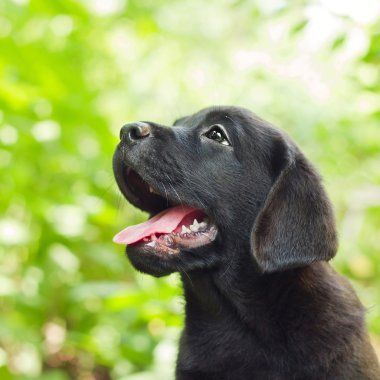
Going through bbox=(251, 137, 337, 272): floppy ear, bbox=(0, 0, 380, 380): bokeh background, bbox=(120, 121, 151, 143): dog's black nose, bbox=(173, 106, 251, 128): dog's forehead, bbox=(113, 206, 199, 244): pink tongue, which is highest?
bbox=(173, 106, 251, 128): dog's forehead

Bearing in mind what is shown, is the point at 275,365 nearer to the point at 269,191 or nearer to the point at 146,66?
the point at 269,191

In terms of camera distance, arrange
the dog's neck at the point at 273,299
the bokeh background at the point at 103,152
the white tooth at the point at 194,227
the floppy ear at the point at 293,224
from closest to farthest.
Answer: the floppy ear at the point at 293,224 → the dog's neck at the point at 273,299 → the white tooth at the point at 194,227 → the bokeh background at the point at 103,152

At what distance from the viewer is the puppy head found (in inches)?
122

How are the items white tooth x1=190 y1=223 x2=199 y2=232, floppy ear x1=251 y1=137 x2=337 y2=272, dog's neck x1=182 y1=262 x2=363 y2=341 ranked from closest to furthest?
floppy ear x1=251 y1=137 x2=337 y2=272 → dog's neck x1=182 y1=262 x2=363 y2=341 → white tooth x1=190 y1=223 x2=199 y2=232

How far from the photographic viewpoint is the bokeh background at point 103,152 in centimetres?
484

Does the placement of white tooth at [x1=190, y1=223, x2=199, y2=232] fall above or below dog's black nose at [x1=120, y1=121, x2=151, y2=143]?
below

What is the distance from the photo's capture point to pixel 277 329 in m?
3.18

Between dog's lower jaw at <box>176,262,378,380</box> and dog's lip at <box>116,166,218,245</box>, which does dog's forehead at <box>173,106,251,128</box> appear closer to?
dog's lip at <box>116,166,218,245</box>

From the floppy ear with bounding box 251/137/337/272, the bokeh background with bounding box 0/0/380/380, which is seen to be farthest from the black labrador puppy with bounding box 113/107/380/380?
the bokeh background with bounding box 0/0/380/380

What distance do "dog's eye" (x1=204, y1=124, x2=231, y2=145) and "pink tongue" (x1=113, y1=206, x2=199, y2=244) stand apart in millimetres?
338

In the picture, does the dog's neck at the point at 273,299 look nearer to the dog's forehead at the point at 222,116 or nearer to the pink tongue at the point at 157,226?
the pink tongue at the point at 157,226

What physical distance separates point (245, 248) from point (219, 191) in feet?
0.92

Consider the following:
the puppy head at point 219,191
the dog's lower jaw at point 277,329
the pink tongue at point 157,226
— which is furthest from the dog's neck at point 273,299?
the pink tongue at point 157,226

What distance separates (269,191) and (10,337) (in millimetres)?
2284
